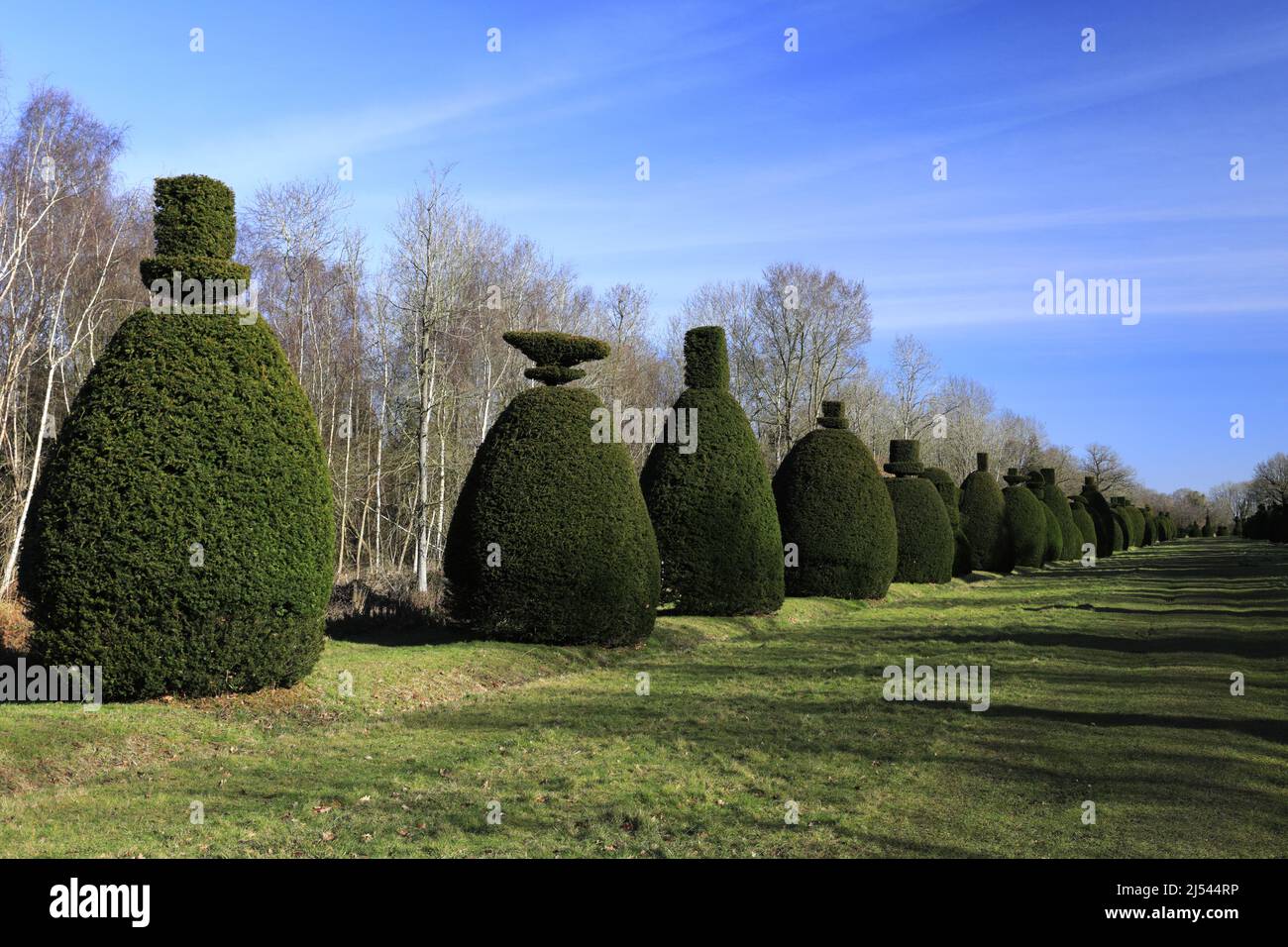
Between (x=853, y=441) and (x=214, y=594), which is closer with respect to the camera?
(x=214, y=594)

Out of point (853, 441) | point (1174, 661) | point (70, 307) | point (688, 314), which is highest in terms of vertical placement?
point (688, 314)

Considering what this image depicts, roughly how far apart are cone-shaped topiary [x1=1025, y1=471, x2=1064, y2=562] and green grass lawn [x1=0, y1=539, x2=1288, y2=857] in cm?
2927

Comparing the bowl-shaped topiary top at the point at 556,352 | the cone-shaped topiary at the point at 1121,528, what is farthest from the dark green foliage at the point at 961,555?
the cone-shaped topiary at the point at 1121,528

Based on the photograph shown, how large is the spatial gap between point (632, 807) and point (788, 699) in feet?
15.4

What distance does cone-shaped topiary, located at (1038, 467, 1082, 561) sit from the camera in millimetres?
45500

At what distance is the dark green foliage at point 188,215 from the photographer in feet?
32.3

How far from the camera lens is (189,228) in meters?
9.91

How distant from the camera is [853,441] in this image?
2369cm

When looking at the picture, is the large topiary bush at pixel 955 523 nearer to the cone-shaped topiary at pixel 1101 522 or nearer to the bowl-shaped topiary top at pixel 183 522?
the cone-shaped topiary at pixel 1101 522

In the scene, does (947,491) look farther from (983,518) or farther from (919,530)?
(919,530)

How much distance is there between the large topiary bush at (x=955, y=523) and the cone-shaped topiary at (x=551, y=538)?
71.7ft

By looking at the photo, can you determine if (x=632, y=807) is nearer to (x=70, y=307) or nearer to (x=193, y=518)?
(x=193, y=518)

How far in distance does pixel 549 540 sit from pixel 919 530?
17.4m
